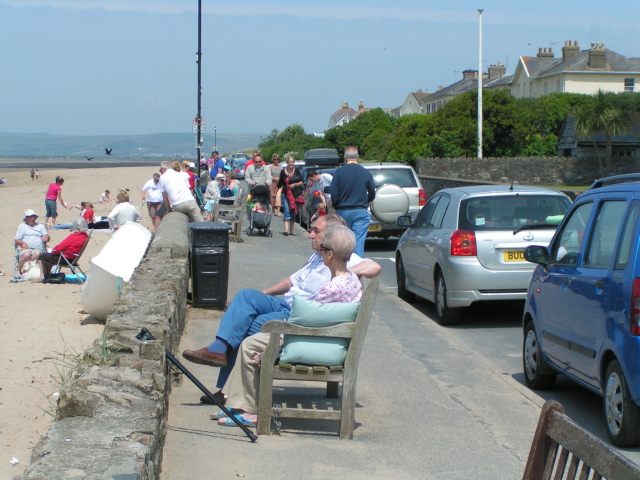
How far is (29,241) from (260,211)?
19.5 feet

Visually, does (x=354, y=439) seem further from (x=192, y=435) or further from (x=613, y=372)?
(x=613, y=372)

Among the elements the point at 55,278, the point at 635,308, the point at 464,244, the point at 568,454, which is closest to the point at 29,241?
the point at 55,278

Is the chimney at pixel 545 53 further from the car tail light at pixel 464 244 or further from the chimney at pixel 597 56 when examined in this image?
the car tail light at pixel 464 244

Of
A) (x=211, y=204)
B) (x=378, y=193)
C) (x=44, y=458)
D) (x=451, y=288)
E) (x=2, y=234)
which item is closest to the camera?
(x=44, y=458)

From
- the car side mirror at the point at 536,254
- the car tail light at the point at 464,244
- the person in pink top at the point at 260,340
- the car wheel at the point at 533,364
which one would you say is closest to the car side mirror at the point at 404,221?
the car tail light at the point at 464,244

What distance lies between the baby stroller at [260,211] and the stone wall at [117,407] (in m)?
12.4

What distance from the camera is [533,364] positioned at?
7.23m

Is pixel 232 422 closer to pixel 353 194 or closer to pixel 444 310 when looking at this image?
pixel 444 310

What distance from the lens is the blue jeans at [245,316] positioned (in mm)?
5707

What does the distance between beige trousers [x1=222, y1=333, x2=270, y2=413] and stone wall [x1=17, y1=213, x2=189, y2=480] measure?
0.48m

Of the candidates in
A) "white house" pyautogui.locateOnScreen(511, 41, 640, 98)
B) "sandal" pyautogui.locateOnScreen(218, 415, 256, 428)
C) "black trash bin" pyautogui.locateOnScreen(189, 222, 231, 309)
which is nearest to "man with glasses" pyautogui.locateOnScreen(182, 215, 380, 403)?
"sandal" pyautogui.locateOnScreen(218, 415, 256, 428)

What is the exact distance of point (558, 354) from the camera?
21.5 feet

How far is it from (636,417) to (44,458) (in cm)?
366

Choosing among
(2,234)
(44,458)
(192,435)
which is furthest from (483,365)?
(2,234)
